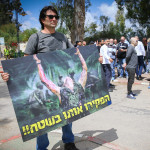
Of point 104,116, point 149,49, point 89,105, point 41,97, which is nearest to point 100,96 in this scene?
point 89,105

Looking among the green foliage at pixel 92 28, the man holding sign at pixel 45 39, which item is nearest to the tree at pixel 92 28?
the green foliage at pixel 92 28

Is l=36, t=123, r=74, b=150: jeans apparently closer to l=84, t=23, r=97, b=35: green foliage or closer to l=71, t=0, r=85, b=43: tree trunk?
l=71, t=0, r=85, b=43: tree trunk

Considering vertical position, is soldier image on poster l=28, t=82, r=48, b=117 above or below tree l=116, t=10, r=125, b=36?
below

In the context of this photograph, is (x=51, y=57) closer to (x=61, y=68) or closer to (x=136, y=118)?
(x=61, y=68)

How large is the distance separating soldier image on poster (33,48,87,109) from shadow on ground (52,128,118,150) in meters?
0.89

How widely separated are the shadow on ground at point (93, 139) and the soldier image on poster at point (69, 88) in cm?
89

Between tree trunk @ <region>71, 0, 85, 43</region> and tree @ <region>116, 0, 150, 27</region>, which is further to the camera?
tree @ <region>116, 0, 150, 27</region>

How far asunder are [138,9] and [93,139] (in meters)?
27.3

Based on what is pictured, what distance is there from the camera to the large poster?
219 centimetres

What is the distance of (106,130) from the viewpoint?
12.1 feet

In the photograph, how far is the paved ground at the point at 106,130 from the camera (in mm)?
3098

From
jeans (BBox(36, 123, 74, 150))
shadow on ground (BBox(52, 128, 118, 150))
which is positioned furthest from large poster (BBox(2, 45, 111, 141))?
shadow on ground (BBox(52, 128, 118, 150))

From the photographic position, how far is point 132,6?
27.5 metres

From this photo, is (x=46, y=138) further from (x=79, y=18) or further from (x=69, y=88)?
(x=79, y=18)
